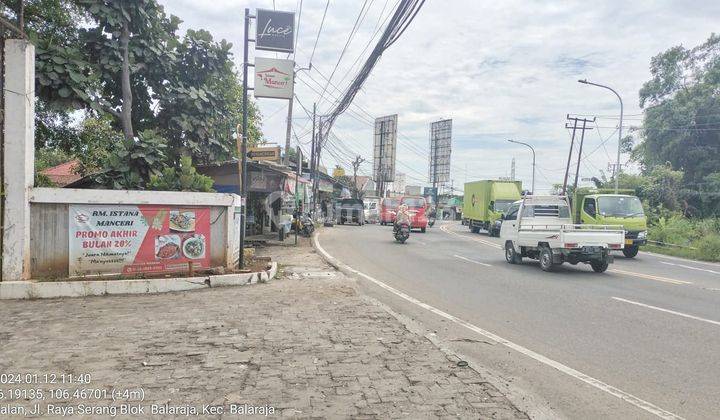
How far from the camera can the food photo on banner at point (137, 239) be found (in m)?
8.95

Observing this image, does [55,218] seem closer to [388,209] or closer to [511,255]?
[511,255]

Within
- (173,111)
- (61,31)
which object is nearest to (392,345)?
(173,111)

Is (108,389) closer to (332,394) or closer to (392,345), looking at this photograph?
(332,394)

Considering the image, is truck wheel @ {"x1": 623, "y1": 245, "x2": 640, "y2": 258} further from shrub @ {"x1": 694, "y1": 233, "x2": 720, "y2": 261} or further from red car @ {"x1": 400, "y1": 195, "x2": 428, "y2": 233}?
red car @ {"x1": 400, "y1": 195, "x2": 428, "y2": 233}

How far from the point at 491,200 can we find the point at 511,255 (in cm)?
1467

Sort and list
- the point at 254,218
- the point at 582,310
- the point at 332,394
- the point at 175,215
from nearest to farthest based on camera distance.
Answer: the point at 332,394 < the point at 582,310 < the point at 175,215 < the point at 254,218

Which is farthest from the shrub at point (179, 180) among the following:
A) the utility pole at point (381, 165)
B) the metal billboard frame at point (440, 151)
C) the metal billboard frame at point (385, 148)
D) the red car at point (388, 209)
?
the metal billboard frame at point (440, 151)

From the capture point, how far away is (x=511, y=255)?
1517cm

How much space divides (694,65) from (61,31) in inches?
1640

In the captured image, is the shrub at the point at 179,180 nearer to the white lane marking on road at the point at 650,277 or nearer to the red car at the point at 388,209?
the white lane marking on road at the point at 650,277

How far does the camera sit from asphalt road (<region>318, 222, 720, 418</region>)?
4.37m

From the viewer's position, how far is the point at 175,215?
9828 mm

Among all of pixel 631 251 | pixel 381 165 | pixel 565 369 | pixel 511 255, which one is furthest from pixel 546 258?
pixel 381 165

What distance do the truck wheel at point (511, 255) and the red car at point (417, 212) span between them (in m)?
14.0
